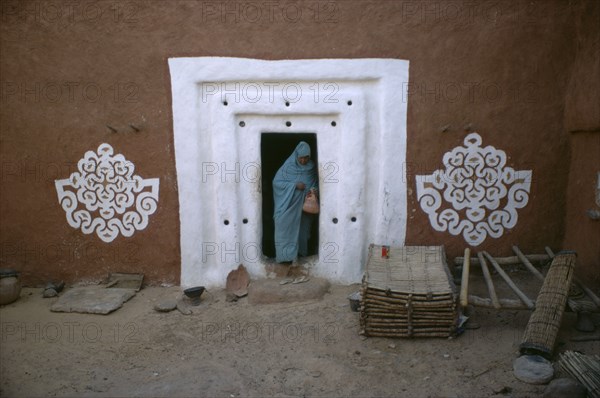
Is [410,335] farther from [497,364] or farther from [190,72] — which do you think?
[190,72]

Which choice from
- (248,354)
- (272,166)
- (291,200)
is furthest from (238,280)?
(272,166)

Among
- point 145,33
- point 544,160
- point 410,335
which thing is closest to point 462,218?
point 544,160

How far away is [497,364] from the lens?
400cm

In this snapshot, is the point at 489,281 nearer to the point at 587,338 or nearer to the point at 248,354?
the point at 587,338

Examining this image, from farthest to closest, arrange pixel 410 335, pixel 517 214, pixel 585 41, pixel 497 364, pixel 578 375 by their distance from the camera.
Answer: pixel 517 214 → pixel 585 41 → pixel 410 335 → pixel 497 364 → pixel 578 375

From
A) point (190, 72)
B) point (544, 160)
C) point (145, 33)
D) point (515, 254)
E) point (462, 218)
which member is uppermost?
point (145, 33)

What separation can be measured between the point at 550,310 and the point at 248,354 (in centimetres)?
227

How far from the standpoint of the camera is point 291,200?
566 centimetres

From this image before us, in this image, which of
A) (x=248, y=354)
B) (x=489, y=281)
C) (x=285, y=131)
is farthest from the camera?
(x=285, y=131)

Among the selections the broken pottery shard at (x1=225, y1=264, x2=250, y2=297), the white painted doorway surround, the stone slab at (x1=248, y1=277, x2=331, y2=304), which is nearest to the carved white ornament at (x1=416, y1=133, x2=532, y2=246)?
the white painted doorway surround

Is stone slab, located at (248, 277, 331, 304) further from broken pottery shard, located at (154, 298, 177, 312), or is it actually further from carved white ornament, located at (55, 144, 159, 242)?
carved white ornament, located at (55, 144, 159, 242)

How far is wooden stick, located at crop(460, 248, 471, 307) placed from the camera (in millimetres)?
4328

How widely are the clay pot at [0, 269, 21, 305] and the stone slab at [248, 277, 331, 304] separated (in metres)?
2.26

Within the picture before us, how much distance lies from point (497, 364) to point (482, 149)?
7.06 ft
